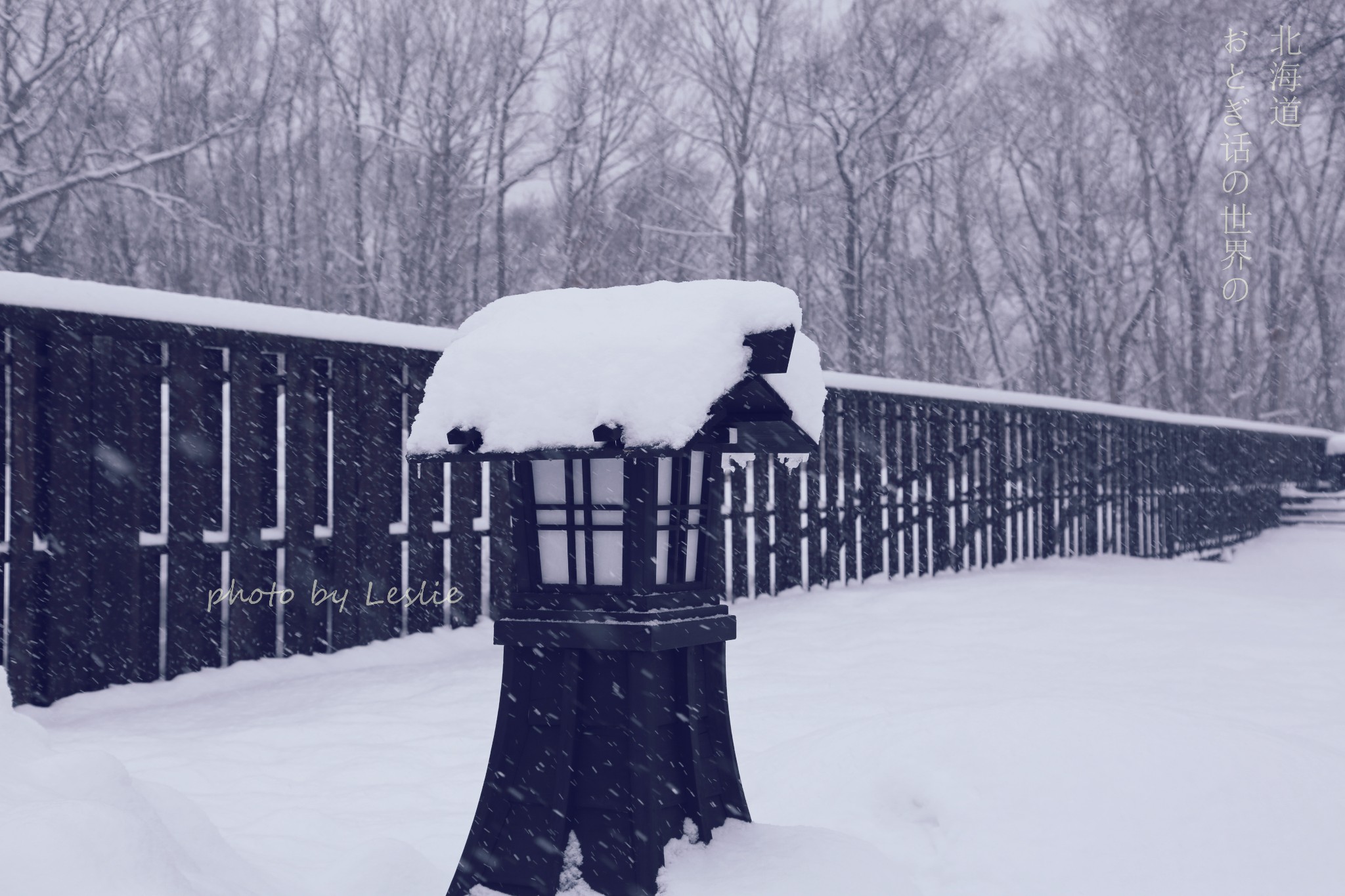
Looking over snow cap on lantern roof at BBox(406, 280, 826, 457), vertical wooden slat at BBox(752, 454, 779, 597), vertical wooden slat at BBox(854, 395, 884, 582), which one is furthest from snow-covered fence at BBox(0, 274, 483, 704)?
vertical wooden slat at BBox(854, 395, 884, 582)

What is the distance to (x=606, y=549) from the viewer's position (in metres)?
3.16

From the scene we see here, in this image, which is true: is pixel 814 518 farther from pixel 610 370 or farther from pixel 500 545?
Result: pixel 610 370

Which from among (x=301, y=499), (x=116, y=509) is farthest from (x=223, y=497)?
(x=116, y=509)

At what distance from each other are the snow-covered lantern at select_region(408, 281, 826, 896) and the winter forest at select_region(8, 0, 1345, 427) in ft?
44.0

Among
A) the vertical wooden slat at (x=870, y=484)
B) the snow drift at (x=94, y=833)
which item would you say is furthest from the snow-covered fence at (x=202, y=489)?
the vertical wooden slat at (x=870, y=484)

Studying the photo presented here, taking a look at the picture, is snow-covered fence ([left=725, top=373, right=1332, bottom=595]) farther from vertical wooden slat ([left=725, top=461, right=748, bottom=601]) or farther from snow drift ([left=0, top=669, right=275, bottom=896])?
snow drift ([left=0, top=669, right=275, bottom=896])

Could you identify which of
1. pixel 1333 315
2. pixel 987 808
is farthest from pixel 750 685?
pixel 1333 315

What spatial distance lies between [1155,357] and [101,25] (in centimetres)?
2595

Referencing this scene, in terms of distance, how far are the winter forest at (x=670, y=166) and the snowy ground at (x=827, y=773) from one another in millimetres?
11192

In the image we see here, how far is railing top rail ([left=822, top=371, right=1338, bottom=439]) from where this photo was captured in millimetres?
10047

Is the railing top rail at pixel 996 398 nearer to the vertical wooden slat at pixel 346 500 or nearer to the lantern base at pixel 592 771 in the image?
the vertical wooden slat at pixel 346 500

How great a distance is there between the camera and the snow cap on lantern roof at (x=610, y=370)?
2877 mm

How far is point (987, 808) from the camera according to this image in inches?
149

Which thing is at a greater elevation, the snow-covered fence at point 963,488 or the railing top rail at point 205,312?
the railing top rail at point 205,312
